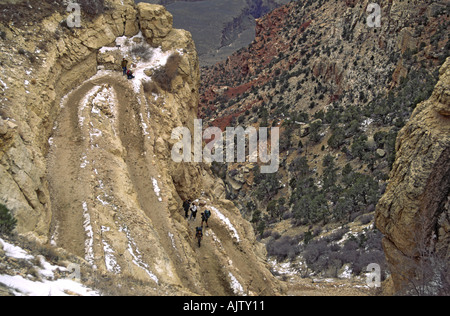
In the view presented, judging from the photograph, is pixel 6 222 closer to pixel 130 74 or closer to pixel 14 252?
pixel 14 252

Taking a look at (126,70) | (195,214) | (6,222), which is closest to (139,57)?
(126,70)

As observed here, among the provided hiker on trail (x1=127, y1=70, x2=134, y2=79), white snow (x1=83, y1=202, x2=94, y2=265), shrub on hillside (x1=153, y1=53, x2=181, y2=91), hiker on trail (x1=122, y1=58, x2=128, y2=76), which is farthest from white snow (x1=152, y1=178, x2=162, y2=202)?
hiker on trail (x1=122, y1=58, x2=128, y2=76)

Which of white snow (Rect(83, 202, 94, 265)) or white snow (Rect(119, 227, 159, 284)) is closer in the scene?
white snow (Rect(83, 202, 94, 265))

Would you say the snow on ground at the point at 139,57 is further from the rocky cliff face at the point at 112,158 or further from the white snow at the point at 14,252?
the white snow at the point at 14,252

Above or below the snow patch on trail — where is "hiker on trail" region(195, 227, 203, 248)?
below

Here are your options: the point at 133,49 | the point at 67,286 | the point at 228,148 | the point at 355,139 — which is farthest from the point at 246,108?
the point at 67,286

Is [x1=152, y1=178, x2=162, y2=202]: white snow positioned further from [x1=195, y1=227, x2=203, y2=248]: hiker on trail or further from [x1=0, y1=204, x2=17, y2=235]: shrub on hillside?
[x1=0, y1=204, x2=17, y2=235]: shrub on hillside

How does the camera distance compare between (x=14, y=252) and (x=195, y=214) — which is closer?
(x=14, y=252)

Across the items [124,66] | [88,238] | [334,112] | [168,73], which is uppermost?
[124,66]
